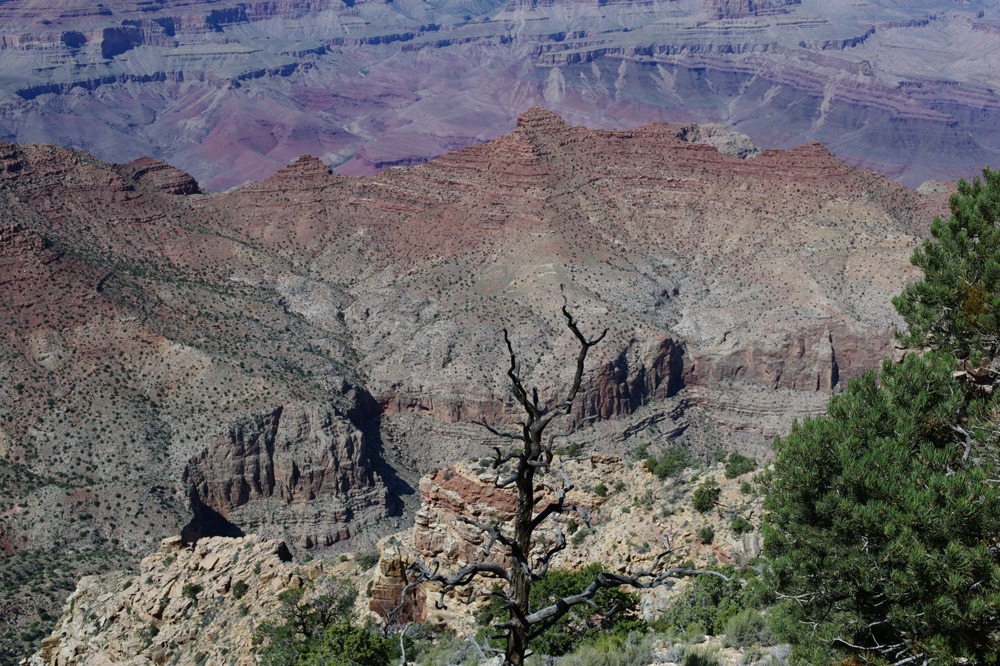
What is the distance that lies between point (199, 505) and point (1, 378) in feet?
65.3

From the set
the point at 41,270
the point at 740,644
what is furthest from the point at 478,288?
the point at 740,644

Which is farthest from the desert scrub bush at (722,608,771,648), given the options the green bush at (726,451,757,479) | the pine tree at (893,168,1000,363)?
the green bush at (726,451,757,479)

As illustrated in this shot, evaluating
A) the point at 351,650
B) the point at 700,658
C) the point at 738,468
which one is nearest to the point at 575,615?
the point at 351,650

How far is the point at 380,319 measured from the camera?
10375 cm

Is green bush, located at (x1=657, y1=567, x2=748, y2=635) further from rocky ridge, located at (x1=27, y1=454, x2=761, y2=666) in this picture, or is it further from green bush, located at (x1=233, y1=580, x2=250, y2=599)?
green bush, located at (x1=233, y1=580, x2=250, y2=599)

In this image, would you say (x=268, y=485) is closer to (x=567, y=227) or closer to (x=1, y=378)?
(x=1, y=378)

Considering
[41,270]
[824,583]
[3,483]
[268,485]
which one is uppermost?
[824,583]

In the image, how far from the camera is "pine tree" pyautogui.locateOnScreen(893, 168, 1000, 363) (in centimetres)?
2516

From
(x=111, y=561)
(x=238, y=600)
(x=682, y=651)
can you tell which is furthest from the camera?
(x=111, y=561)

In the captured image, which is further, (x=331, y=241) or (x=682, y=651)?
(x=331, y=241)

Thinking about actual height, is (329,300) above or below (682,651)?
below

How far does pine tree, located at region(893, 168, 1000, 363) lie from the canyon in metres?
54.1

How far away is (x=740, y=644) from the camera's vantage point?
2769 cm

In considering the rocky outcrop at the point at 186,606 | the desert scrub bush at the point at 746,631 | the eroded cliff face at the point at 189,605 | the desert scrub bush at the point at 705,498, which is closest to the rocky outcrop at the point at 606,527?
the desert scrub bush at the point at 705,498
